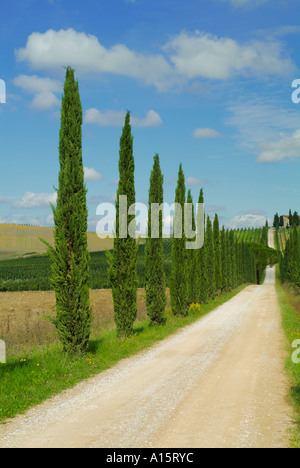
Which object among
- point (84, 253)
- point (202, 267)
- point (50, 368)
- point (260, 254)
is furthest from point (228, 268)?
point (260, 254)

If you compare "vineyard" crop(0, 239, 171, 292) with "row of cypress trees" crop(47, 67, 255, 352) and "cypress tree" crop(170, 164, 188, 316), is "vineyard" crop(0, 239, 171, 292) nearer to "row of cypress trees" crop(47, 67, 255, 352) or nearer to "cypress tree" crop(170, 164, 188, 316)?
"cypress tree" crop(170, 164, 188, 316)

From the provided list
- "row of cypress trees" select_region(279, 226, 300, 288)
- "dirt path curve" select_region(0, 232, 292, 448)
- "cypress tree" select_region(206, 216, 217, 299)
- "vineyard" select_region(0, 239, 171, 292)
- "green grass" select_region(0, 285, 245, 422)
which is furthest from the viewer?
"vineyard" select_region(0, 239, 171, 292)

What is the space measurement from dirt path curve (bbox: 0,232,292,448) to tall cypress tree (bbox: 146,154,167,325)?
17.1ft

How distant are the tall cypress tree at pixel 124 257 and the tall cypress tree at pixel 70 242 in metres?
2.95

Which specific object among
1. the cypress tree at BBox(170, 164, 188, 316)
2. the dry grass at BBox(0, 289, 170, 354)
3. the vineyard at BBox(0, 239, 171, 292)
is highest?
the cypress tree at BBox(170, 164, 188, 316)

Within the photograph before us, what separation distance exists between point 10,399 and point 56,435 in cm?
204

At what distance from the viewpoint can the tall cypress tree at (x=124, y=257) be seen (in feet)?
47.2

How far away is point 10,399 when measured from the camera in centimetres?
762

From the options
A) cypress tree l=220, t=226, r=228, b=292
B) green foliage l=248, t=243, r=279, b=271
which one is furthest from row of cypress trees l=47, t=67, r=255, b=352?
green foliage l=248, t=243, r=279, b=271

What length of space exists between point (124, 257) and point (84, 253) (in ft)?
11.1

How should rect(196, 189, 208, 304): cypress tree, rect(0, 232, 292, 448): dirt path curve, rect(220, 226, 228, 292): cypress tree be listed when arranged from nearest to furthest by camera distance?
rect(0, 232, 292, 448): dirt path curve
rect(196, 189, 208, 304): cypress tree
rect(220, 226, 228, 292): cypress tree

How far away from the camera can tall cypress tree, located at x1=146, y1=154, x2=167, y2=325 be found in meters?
17.7

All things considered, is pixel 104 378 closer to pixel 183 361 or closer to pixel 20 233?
pixel 183 361

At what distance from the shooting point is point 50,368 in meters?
9.57
